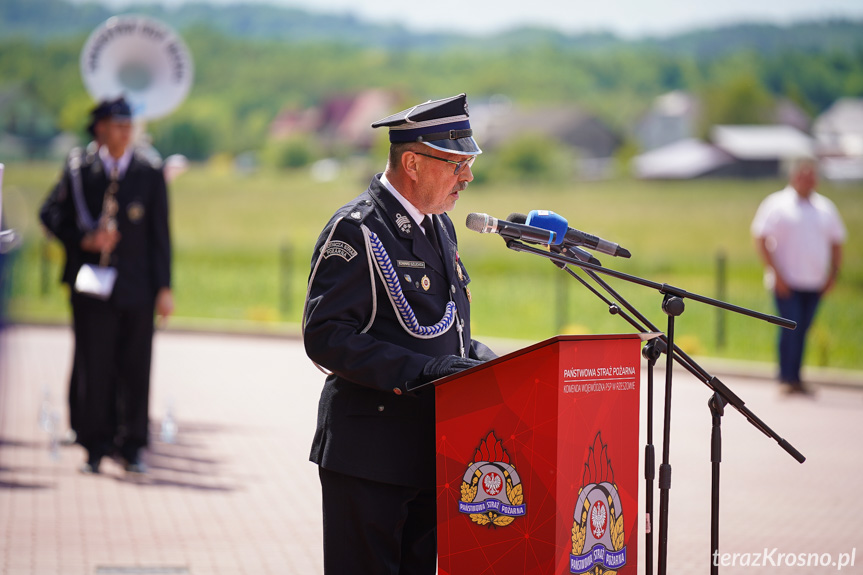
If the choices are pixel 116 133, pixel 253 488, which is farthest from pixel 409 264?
pixel 116 133

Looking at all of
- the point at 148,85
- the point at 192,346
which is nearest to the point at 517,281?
the point at 192,346

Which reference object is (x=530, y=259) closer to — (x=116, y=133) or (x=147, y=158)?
(x=147, y=158)

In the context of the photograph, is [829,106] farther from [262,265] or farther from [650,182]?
[262,265]

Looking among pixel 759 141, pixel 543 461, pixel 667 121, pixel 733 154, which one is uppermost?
pixel 667 121

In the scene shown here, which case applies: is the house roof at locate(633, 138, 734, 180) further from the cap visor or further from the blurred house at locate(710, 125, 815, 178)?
the cap visor

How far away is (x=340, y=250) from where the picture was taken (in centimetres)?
329

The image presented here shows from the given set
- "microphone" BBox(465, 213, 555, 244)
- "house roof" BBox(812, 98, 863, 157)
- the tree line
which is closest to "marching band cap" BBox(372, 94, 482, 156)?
"microphone" BBox(465, 213, 555, 244)

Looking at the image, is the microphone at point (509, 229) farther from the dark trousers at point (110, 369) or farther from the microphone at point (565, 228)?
the dark trousers at point (110, 369)

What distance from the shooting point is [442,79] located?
181750 millimetres

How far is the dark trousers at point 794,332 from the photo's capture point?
1046 cm

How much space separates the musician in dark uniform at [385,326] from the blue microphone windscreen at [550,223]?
274 millimetres

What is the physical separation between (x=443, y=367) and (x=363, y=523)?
1.92 feet

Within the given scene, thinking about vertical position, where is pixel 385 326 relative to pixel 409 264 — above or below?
below

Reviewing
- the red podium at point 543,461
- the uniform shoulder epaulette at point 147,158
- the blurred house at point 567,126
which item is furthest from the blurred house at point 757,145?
the red podium at point 543,461
